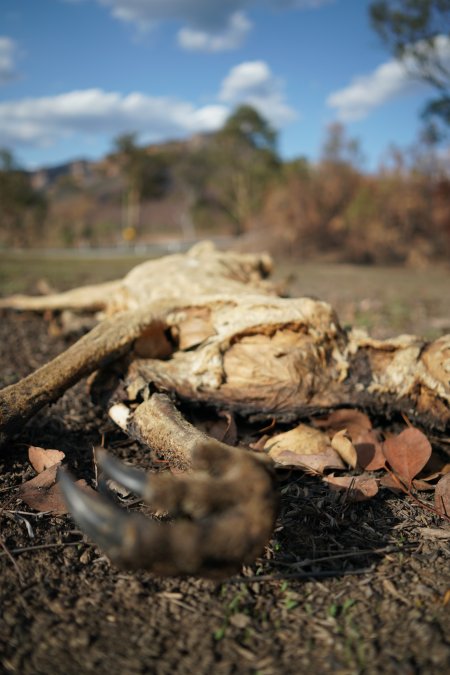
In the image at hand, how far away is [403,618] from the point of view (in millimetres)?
1433

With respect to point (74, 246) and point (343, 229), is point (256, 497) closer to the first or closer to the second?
point (343, 229)

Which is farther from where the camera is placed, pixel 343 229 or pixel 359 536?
pixel 343 229

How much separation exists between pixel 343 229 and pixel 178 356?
15.3 m

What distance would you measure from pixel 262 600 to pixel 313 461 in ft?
2.64

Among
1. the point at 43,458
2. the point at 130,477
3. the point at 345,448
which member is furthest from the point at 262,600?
the point at 43,458

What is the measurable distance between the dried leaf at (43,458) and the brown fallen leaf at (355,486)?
1102 millimetres

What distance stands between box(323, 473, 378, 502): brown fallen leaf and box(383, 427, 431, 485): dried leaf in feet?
0.68

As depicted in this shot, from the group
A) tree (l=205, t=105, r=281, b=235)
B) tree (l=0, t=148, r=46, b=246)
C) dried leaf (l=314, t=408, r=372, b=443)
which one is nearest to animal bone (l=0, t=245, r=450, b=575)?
dried leaf (l=314, t=408, r=372, b=443)

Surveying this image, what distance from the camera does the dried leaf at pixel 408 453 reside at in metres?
2.16

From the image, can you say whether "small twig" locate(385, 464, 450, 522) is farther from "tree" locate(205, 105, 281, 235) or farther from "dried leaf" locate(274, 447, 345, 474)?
"tree" locate(205, 105, 281, 235)

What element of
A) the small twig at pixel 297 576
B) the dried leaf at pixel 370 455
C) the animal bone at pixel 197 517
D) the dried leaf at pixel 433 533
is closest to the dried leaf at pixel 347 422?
the dried leaf at pixel 370 455

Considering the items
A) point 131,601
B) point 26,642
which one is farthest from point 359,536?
point 26,642

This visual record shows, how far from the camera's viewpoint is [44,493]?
195cm

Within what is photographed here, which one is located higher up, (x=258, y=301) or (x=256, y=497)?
(x=258, y=301)
